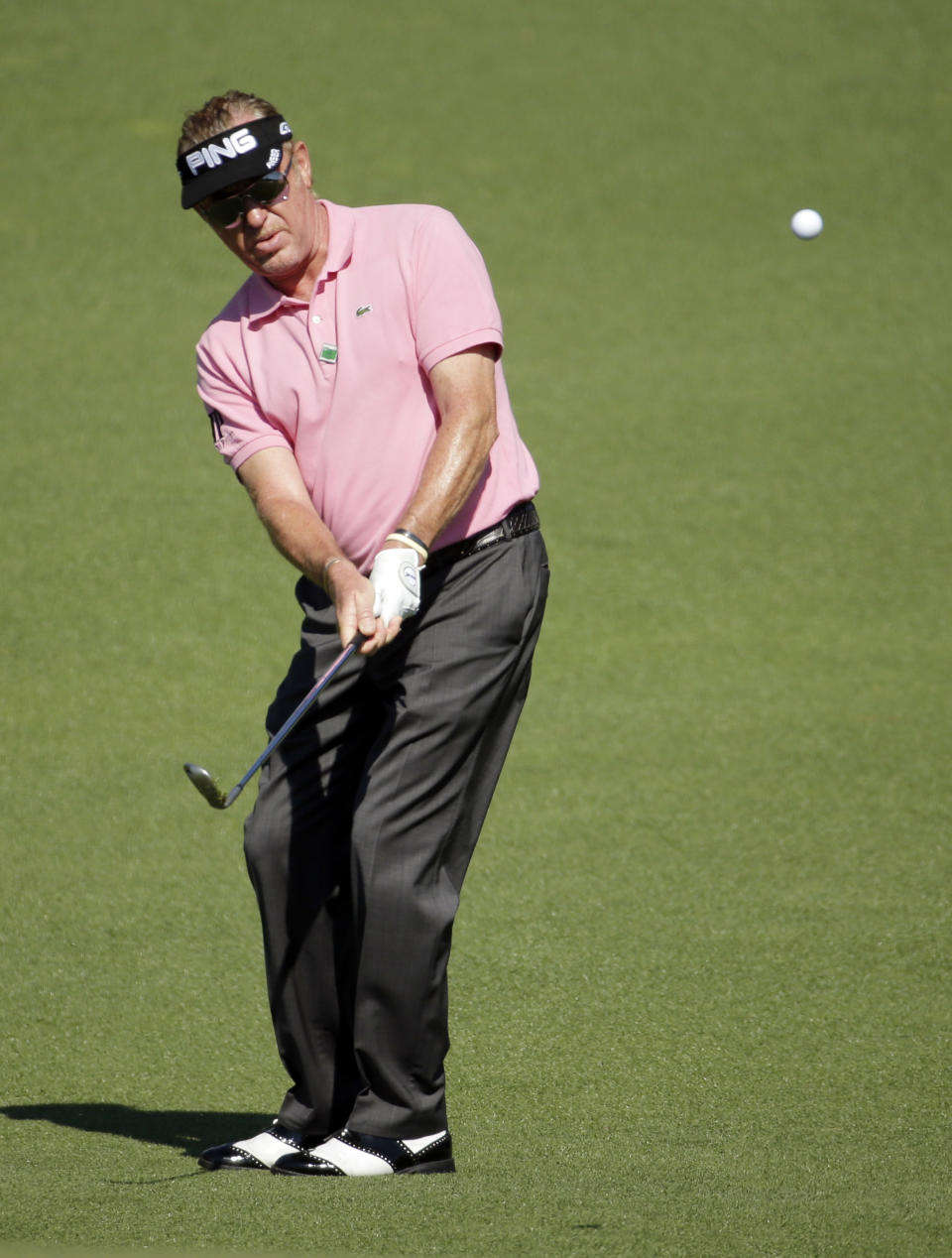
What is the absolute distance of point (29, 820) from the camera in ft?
16.3

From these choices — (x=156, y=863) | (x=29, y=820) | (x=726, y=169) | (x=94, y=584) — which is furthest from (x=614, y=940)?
(x=726, y=169)

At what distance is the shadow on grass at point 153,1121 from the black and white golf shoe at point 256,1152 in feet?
0.65

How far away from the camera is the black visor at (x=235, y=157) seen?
2910 millimetres

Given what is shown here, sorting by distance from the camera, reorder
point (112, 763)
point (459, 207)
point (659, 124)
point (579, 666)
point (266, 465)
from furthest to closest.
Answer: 1. point (659, 124)
2. point (459, 207)
3. point (579, 666)
4. point (112, 763)
5. point (266, 465)

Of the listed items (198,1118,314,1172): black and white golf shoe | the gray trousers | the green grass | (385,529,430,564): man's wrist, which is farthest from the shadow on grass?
(385,529,430,564): man's wrist

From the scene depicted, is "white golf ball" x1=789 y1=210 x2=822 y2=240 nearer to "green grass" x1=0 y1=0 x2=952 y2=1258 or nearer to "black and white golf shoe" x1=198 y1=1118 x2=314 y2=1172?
"green grass" x1=0 y1=0 x2=952 y2=1258

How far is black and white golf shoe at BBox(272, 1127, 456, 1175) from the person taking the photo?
9.27 feet

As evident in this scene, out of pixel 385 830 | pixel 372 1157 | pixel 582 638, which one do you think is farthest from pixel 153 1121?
pixel 582 638

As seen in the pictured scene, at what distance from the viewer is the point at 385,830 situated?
2818mm

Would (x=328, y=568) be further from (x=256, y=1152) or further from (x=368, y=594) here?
(x=256, y=1152)

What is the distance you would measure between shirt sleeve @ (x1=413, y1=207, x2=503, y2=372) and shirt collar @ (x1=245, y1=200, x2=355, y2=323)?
5.4 inches

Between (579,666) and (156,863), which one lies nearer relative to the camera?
(156,863)

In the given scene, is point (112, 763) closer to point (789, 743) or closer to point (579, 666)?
point (579, 666)

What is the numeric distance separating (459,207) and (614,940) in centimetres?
591
